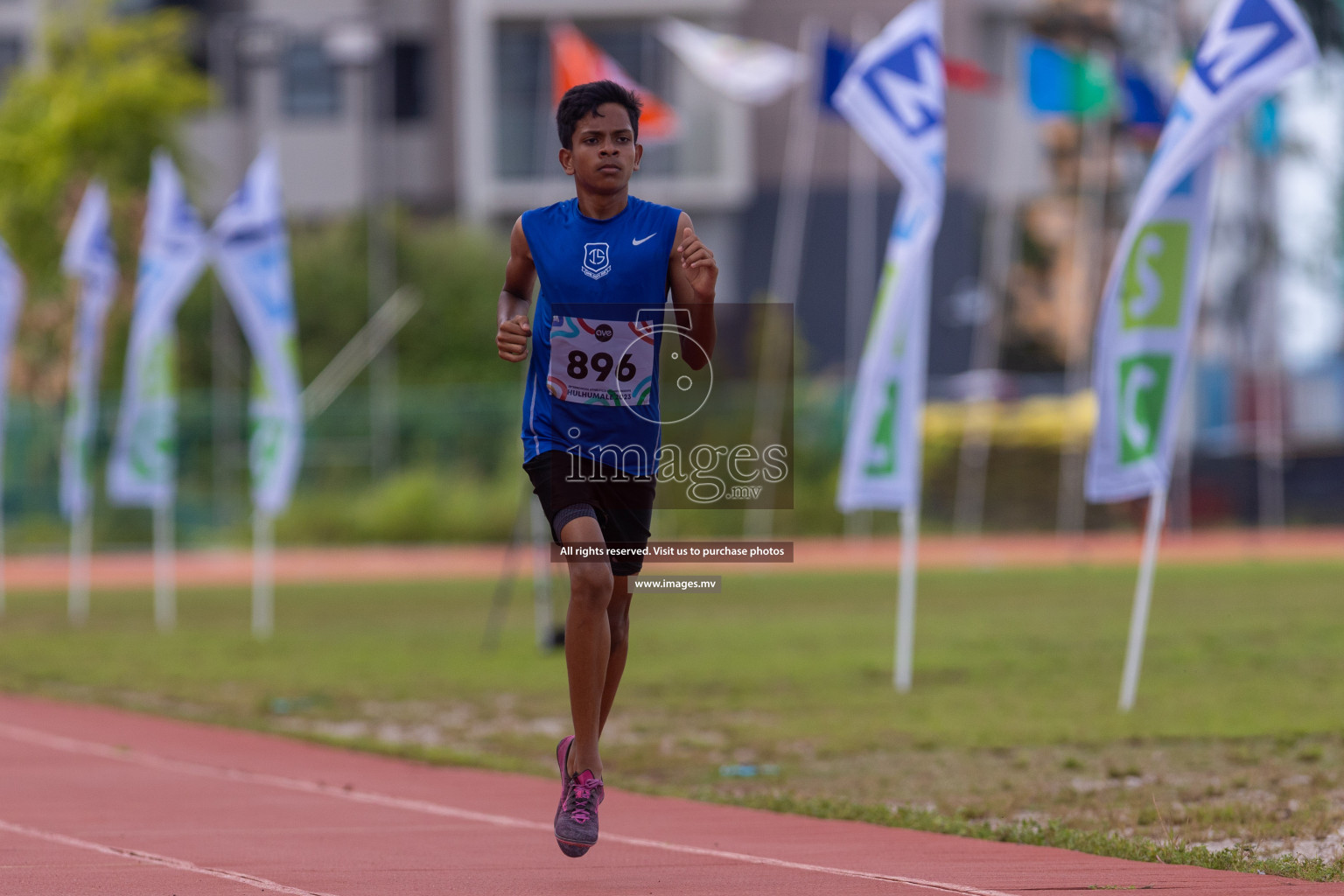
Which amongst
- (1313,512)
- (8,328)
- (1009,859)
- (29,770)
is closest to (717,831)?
(1009,859)

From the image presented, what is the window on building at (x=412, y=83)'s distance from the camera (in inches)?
1750

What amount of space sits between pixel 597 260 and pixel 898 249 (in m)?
6.78

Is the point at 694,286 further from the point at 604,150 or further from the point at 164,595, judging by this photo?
the point at 164,595

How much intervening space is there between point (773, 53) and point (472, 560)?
9291 millimetres

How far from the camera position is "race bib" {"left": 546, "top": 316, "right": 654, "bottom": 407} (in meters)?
6.45

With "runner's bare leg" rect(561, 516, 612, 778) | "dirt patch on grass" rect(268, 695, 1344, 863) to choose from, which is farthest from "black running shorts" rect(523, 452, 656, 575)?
"dirt patch on grass" rect(268, 695, 1344, 863)

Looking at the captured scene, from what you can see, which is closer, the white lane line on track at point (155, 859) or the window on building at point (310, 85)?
the white lane line on track at point (155, 859)

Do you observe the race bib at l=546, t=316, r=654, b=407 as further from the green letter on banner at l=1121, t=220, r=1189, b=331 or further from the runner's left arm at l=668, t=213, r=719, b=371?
the green letter on banner at l=1121, t=220, r=1189, b=331

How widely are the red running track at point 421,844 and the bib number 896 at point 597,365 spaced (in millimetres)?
1624

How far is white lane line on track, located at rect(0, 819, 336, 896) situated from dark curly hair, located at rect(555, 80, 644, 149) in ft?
8.30

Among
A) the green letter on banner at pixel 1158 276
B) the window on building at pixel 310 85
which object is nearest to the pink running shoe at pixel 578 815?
the green letter on banner at pixel 1158 276

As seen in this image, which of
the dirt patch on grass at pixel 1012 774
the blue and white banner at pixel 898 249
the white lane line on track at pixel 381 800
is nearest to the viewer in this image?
the white lane line on track at pixel 381 800

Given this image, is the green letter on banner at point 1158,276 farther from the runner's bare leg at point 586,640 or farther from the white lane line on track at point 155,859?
the white lane line on track at point 155,859

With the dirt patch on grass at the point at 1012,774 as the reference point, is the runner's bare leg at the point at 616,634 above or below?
above
